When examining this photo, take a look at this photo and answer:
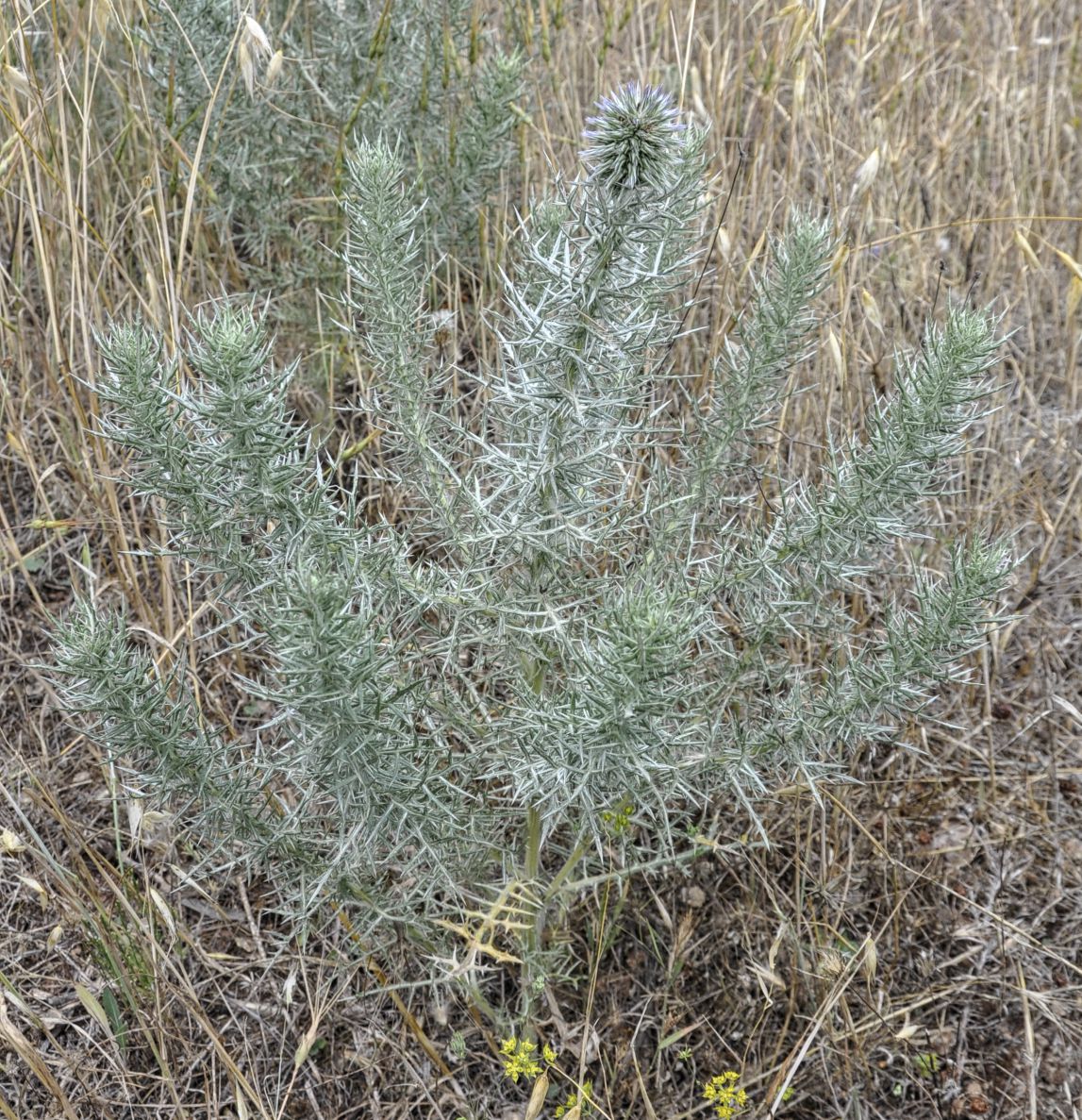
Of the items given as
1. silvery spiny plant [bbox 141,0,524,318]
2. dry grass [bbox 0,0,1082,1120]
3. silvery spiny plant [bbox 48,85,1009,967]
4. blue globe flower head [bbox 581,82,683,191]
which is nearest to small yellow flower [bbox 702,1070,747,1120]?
dry grass [bbox 0,0,1082,1120]

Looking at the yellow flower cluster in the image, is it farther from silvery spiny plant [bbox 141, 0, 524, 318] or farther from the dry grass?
silvery spiny plant [bbox 141, 0, 524, 318]

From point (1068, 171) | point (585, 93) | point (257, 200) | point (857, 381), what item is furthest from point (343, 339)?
point (1068, 171)

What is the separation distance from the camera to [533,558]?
5.19ft

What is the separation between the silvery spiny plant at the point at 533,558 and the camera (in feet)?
4.45

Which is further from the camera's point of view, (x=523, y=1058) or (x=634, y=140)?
(x=523, y=1058)

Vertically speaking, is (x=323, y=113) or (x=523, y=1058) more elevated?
(x=323, y=113)

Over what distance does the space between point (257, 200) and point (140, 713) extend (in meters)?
1.46

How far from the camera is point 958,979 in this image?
7.04 ft

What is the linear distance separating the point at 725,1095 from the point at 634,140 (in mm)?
1454

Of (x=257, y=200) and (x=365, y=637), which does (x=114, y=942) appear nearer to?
(x=365, y=637)

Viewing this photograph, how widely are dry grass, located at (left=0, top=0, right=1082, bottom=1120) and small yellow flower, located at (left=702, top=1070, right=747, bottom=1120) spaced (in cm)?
9

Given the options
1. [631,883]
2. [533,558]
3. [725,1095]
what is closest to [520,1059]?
[725,1095]

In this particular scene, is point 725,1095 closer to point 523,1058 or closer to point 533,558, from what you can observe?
point 523,1058

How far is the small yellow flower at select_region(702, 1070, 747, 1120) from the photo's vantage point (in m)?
1.83
